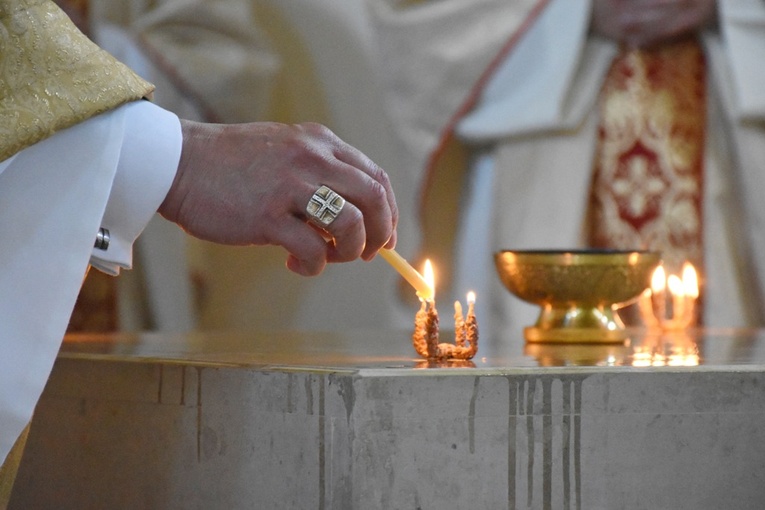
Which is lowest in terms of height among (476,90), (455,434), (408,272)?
(455,434)

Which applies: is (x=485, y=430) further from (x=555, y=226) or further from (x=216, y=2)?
(x=216, y=2)

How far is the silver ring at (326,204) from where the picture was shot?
978 mm

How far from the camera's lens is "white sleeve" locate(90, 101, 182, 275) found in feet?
3.22

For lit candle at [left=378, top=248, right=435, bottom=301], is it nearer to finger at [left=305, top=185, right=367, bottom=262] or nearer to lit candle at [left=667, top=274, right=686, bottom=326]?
finger at [left=305, top=185, right=367, bottom=262]

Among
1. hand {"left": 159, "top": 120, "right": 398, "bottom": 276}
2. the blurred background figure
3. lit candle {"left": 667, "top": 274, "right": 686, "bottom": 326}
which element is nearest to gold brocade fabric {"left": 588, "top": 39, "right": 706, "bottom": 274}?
the blurred background figure

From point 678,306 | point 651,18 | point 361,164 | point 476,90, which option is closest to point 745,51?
point 651,18

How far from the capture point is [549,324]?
1396 millimetres

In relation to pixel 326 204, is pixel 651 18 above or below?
above

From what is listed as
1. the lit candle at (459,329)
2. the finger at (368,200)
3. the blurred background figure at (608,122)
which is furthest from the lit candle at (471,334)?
the blurred background figure at (608,122)

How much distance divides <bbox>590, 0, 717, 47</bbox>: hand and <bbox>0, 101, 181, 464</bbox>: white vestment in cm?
180

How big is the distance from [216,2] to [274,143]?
1.88 metres

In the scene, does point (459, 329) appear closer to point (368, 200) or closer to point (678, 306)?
point (368, 200)

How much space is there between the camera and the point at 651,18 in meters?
2.58

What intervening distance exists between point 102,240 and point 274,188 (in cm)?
15
